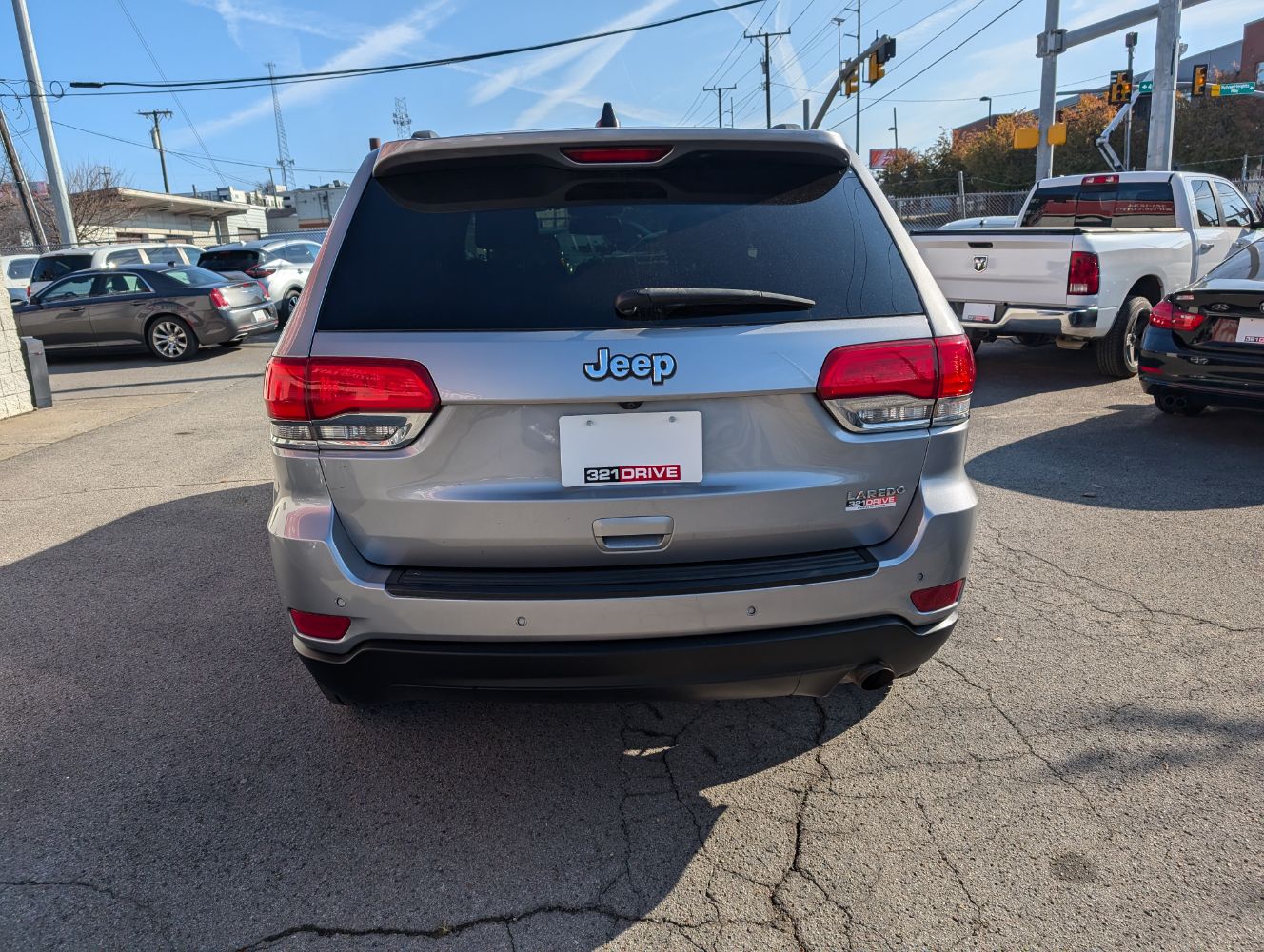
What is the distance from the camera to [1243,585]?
13.8 feet

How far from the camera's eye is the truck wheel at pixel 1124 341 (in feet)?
29.1

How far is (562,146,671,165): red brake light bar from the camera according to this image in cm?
246

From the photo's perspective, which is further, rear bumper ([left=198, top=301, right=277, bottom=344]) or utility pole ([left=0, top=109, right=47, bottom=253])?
utility pole ([left=0, top=109, right=47, bottom=253])

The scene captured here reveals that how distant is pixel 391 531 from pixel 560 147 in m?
1.11

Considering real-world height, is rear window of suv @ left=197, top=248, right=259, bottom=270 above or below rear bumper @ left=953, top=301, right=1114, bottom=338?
above

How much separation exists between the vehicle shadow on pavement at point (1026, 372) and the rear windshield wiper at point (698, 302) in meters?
6.45

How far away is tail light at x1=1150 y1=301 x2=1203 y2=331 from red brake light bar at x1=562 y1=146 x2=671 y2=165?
230 inches

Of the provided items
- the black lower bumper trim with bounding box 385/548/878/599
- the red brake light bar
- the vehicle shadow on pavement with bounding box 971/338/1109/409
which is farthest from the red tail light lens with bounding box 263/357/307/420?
the vehicle shadow on pavement with bounding box 971/338/1109/409

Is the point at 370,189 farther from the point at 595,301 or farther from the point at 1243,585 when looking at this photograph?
the point at 1243,585

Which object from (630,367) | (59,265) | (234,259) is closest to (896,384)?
(630,367)

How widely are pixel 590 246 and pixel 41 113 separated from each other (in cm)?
2557

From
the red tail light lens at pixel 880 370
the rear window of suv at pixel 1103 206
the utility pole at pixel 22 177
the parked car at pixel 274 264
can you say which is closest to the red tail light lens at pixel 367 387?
the red tail light lens at pixel 880 370

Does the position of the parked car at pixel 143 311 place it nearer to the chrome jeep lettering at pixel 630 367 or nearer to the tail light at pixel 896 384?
the chrome jeep lettering at pixel 630 367

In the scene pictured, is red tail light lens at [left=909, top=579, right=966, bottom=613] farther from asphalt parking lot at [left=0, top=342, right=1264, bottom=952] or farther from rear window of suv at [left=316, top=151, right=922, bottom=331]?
rear window of suv at [left=316, top=151, right=922, bottom=331]
